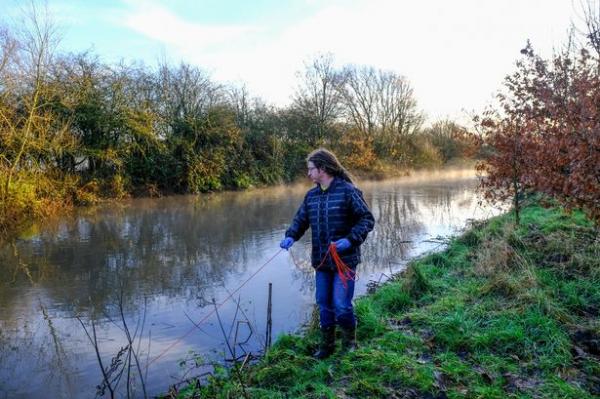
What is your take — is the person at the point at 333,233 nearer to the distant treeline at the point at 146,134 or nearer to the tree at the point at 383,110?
the distant treeline at the point at 146,134

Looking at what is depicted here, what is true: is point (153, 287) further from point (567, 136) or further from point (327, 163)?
point (567, 136)

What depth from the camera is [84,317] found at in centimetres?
591

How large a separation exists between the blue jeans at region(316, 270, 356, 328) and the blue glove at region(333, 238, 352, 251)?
1.19ft

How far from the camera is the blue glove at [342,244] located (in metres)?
3.88

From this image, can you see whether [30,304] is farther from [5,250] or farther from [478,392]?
[478,392]

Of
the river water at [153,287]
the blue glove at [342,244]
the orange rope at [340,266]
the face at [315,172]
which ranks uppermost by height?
the face at [315,172]

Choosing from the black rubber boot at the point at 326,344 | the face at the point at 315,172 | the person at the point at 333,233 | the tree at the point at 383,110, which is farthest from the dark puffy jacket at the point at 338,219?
the tree at the point at 383,110

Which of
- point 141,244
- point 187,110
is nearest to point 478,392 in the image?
point 141,244

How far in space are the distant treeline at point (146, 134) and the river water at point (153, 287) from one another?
2.85m

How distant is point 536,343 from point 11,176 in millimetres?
15266

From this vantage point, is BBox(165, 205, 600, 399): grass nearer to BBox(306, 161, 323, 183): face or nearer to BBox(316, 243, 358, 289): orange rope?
BBox(316, 243, 358, 289): orange rope

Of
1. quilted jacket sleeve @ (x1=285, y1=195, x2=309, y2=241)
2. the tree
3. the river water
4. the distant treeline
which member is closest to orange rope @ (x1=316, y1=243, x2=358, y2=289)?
quilted jacket sleeve @ (x1=285, y1=195, x2=309, y2=241)

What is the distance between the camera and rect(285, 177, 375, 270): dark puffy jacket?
401 centimetres

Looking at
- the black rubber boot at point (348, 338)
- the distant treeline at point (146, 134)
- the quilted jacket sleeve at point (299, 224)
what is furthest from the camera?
the distant treeline at point (146, 134)
